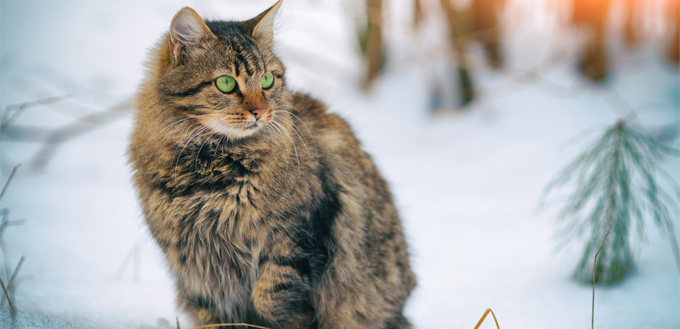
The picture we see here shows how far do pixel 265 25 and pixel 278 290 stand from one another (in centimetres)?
101

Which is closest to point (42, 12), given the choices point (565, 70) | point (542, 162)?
point (542, 162)

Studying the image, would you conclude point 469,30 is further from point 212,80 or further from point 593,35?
point 212,80

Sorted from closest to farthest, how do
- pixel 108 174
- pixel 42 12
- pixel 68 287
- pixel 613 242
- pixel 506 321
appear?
pixel 506 321, pixel 68 287, pixel 613 242, pixel 42 12, pixel 108 174

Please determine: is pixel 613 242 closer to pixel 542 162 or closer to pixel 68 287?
pixel 542 162

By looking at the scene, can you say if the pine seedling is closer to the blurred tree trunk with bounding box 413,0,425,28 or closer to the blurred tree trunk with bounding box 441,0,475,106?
the blurred tree trunk with bounding box 441,0,475,106

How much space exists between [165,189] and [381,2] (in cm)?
388

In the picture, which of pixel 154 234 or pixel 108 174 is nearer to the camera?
pixel 154 234

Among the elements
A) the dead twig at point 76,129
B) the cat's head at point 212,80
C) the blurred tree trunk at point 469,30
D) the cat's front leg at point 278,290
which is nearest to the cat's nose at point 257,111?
the cat's head at point 212,80

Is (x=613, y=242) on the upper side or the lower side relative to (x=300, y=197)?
upper

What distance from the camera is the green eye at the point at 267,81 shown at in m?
1.74

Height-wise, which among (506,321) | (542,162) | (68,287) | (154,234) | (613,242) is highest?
(542,162)

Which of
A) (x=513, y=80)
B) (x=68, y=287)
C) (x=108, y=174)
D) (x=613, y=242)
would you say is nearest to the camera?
(x=68, y=287)

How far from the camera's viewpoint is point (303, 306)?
1.75 m

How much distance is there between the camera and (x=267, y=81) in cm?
176
